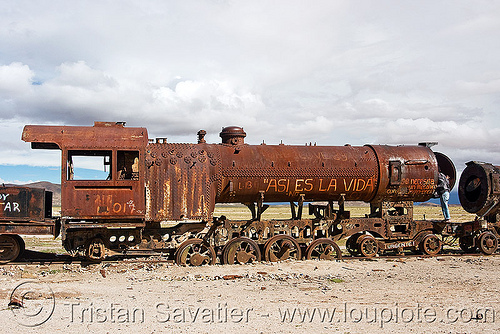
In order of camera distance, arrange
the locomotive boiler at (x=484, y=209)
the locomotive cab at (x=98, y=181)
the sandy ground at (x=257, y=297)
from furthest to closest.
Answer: the locomotive boiler at (x=484, y=209) → the locomotive cab at (x=98, y=181) → the sandy ground at (x=257, y=297)

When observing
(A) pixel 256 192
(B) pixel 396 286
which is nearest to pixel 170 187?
(A) pixel 256 192

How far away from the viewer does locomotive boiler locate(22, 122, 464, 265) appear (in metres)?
11.0

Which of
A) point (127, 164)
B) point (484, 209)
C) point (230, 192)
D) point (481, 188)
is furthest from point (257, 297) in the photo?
point (481, 188)

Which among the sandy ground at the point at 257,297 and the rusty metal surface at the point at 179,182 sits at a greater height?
the rusty metal surface at the point at 179,182

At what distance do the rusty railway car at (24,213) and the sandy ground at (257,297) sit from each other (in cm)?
104

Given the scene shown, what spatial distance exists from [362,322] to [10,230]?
954 centimetres

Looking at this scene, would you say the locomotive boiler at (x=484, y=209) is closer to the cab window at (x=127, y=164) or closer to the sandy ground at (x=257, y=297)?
the sandy ground at (x=257, y=297)

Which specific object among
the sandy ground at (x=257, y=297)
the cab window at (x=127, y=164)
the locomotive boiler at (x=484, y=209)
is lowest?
the sandy ground at (x=257, y=297)

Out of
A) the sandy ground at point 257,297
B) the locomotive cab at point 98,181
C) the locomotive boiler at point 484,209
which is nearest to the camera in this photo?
the sandy ground at point 257,297

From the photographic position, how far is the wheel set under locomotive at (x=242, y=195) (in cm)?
1105

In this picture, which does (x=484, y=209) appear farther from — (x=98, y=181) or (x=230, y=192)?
(x=98, y=181)

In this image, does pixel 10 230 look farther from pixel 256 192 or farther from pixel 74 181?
pixel 256 192

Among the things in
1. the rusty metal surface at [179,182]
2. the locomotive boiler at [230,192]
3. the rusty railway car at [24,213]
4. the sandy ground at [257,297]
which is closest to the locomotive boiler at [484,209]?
the locomotive boiler at [230,192]

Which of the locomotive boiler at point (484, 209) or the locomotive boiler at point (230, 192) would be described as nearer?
the locomotive boiler at point (230, 192)
